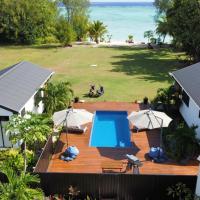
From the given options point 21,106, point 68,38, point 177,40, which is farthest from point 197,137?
point 68,38

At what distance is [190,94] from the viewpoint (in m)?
21.6

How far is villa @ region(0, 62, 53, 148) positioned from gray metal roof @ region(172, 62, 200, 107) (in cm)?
1073

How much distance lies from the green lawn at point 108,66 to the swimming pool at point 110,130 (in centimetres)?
394

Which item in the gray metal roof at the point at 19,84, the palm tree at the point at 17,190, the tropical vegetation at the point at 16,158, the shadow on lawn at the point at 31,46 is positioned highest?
the shadow on lawn at the point at 31,46

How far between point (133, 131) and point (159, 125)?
3.23m

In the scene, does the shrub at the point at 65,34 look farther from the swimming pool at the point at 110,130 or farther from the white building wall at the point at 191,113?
the white building wall at the point at 191,113

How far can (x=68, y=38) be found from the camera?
5909 cm

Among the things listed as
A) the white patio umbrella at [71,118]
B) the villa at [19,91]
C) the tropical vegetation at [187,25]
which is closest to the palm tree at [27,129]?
the villa at [19,91]

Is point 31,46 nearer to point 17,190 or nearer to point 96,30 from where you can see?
point 96,30

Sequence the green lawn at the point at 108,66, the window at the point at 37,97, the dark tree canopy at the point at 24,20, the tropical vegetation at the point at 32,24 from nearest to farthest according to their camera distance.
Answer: the window at the point at 37,97, the green lawn at the point at 108,66, the tropical vegetation at the point at 32,24, the dark tree canopy at the point at 24,20

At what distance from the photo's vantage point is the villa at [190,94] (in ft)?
68.7

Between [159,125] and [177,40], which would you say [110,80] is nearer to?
[177,40]

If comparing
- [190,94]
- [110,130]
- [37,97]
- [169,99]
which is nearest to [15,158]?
[37,97]

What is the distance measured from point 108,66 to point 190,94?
74.7ft
